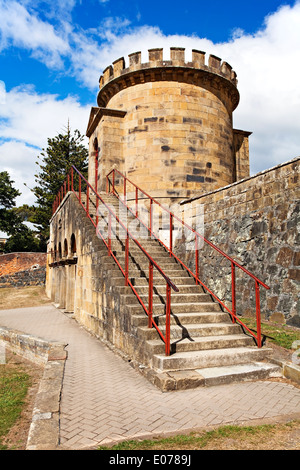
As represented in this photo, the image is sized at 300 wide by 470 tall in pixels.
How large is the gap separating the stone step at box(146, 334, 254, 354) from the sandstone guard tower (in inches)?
264

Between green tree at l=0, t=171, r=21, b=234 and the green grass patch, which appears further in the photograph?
green tree at l=0, t=171, r=21, b=234

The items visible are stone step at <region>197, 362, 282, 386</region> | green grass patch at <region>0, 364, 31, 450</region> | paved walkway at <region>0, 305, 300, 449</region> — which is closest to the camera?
paved walkway at <region>0, 305, 300, 449</region>

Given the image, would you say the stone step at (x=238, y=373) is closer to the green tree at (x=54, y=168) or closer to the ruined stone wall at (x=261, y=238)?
the ruined stone wall at (x=261, y=238)

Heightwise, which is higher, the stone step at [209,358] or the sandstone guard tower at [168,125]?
the sandstone guard tower at [168,125]

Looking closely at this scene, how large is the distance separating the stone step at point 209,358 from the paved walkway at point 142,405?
35cm

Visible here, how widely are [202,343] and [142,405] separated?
1.61 meters

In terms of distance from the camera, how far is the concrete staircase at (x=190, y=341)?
448 cm

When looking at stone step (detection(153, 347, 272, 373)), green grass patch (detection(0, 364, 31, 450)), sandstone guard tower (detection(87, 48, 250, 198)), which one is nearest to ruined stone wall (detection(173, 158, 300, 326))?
stone step (detection(153, 347, 272, 373))

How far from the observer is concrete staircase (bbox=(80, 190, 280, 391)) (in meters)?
4.48

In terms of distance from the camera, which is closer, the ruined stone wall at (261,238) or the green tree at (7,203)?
the ruined stone wall at (261,238)

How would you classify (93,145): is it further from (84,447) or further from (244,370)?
(84,447)

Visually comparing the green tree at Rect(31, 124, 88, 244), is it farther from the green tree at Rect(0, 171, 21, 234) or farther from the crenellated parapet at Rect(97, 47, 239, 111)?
the crenellated parapet at Rect(97, 47, 239, 111)

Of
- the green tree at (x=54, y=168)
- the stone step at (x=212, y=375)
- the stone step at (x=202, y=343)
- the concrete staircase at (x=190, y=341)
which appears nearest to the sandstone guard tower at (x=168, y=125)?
the concrete staircase at (x=190, y=341)

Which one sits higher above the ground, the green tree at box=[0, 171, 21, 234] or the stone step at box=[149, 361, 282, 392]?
the green tree at box=[0, 171, 21, 234]
